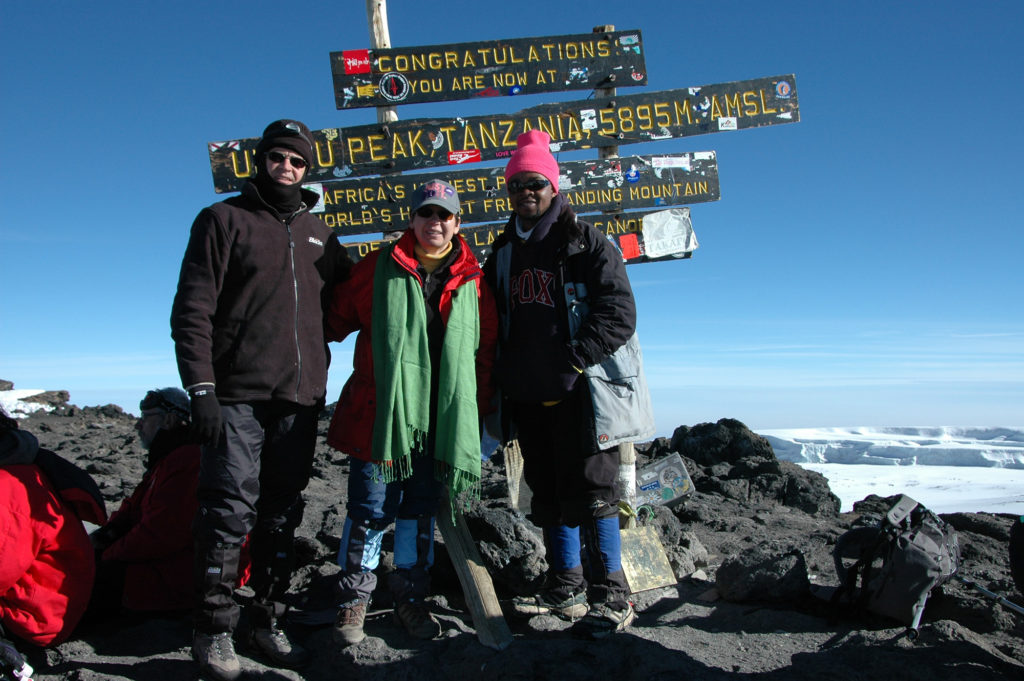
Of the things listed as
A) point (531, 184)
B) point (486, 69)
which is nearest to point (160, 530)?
point (531, 184)

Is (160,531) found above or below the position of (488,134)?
below

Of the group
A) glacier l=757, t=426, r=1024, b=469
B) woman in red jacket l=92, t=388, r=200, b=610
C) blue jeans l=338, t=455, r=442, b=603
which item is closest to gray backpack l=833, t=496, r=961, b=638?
blue jeans l=338, t=455, r=442, b=603

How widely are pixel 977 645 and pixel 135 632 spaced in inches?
143

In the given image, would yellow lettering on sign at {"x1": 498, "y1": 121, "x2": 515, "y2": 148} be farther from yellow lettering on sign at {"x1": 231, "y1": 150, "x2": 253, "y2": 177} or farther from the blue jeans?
the blue jeans

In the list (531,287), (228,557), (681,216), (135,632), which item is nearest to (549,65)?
(681,216)

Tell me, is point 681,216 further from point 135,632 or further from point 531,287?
point 135,632

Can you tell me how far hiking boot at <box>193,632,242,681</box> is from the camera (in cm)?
259

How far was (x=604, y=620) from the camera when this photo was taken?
3012mm

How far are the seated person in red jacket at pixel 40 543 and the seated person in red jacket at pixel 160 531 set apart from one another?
0.82 feet

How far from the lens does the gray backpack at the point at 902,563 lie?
2.99m

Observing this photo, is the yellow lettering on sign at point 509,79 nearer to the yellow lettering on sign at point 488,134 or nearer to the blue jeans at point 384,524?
the yellow lettering on sign at point 488,134

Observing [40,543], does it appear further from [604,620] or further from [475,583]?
[604,620]

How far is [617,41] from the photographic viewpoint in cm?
557

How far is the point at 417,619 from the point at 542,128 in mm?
3908
